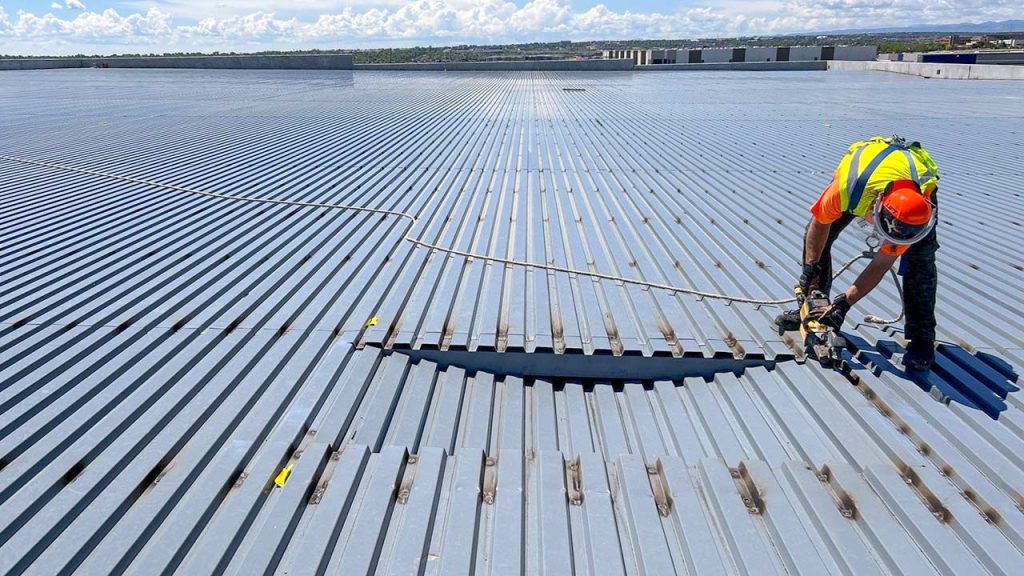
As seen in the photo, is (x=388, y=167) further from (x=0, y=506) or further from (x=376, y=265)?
(x=0, y=506)

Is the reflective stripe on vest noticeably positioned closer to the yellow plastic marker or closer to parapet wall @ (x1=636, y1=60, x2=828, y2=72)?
the yellow plastic marker

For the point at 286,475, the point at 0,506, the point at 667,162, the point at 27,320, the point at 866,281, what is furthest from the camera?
the point at 667,162

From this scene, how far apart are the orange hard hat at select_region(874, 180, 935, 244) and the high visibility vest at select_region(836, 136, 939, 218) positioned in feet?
0.31

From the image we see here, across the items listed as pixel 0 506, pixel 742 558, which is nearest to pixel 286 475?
pixel 0 506

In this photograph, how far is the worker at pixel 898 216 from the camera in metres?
3.63

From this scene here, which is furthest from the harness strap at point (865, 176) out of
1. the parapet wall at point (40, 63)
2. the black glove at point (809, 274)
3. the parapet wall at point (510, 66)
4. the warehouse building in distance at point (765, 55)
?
the parapet wall at point (40, 63)

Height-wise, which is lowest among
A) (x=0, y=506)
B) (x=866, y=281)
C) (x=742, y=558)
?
(x=742, y=558)

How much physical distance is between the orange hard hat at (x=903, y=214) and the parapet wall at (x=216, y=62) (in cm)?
4562

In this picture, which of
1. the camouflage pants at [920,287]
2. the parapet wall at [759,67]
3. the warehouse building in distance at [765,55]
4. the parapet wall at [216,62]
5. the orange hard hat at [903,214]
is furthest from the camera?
the warehouse building in distance at [765,55]

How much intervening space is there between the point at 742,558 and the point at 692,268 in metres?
3.50

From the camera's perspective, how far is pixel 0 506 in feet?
9.45

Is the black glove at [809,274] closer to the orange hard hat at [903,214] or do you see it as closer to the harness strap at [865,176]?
the harness strap at [865,176]

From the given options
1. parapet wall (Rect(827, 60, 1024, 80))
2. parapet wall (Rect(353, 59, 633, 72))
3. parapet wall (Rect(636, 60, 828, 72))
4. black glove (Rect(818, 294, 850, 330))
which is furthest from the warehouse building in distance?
black glove (Rect(818, 294, 850, 330))

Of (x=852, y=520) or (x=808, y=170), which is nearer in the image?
(x=852, y=520)
